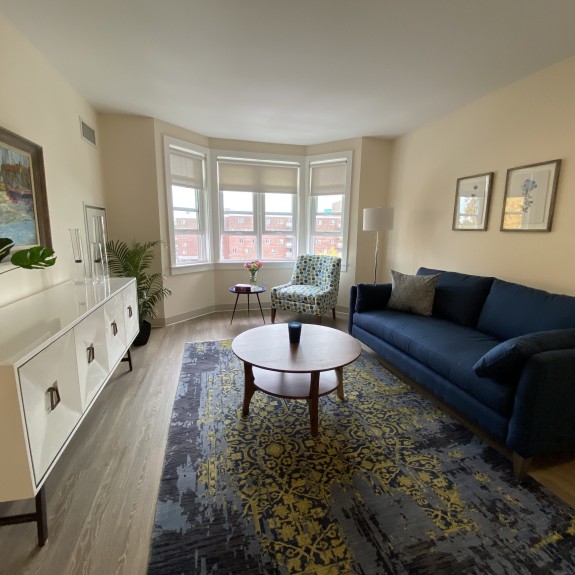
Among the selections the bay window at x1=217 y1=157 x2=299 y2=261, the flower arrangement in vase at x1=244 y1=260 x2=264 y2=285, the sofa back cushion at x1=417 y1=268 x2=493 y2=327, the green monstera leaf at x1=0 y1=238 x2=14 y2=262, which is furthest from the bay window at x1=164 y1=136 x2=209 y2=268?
the sofa back cushion at x1=417 y1=268 x2=493 y2=327

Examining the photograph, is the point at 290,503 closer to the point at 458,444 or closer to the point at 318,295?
the point at 458,444

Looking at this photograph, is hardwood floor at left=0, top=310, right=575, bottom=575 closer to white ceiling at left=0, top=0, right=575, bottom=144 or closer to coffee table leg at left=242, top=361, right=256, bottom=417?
coffee table leg at left=242, top=361, right=256, bottom=417

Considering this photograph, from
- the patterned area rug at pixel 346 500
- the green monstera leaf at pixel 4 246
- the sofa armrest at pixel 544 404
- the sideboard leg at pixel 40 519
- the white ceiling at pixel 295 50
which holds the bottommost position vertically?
the patterned area rug at pixel 346 500

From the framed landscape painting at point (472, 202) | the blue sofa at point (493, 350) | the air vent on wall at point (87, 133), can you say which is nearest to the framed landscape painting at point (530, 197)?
the framed landscape painting at point (472, 202)

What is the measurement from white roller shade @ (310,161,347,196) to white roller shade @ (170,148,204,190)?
1647mm

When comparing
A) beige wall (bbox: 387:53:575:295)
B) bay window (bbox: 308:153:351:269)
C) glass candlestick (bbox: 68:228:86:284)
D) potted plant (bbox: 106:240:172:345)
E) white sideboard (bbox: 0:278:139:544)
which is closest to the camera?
white sideboard (bbox: 0:278:139:544)

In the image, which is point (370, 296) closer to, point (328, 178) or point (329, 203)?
point (329, 203)

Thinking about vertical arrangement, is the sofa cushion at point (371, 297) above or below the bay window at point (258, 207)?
below

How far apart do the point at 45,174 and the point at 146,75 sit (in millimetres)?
1152

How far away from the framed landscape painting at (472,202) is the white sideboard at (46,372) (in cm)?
328

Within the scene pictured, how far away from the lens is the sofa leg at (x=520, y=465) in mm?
1588

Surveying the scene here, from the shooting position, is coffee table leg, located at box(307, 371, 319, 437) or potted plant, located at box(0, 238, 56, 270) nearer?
potted plant, located at box(0, 238, 56, 270)

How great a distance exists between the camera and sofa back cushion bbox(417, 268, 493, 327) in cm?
269

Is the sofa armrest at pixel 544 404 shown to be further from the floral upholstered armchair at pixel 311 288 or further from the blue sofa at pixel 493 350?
the floral upholstered armchair at pixel 311 288
